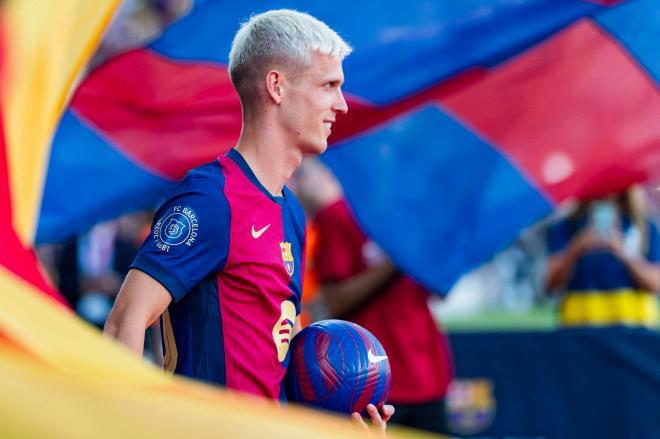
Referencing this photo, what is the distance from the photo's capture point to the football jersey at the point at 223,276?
327 centimetres

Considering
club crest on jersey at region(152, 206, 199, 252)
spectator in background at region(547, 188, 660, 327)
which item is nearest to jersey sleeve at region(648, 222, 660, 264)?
spectator in background at region(547, 188, 660, 327)

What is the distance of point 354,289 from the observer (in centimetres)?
594

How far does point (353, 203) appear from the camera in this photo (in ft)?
21.0

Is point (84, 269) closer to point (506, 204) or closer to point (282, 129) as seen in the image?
point (506, 204)

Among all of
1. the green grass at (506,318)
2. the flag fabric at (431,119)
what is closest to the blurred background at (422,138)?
the flag fabric at (431,119)

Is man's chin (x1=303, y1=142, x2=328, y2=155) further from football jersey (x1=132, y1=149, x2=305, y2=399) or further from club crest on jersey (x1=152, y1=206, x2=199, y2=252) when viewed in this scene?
club crest on jersey (x1=152, y1=206, x2=199, y2=252)

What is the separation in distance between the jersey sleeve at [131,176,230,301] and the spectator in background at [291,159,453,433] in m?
2.66

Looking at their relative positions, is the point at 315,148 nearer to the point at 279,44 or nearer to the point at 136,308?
the point at 279,44

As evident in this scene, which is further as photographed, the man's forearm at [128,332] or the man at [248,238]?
the man at [248,238]

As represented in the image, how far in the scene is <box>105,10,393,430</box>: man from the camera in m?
3.25

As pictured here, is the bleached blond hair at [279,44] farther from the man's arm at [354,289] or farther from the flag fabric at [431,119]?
the flag fabric at [431,119]

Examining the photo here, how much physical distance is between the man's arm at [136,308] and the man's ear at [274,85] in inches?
27.3

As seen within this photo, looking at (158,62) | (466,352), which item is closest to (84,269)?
(466,352)

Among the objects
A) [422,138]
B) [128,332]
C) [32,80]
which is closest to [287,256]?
[128,332]
